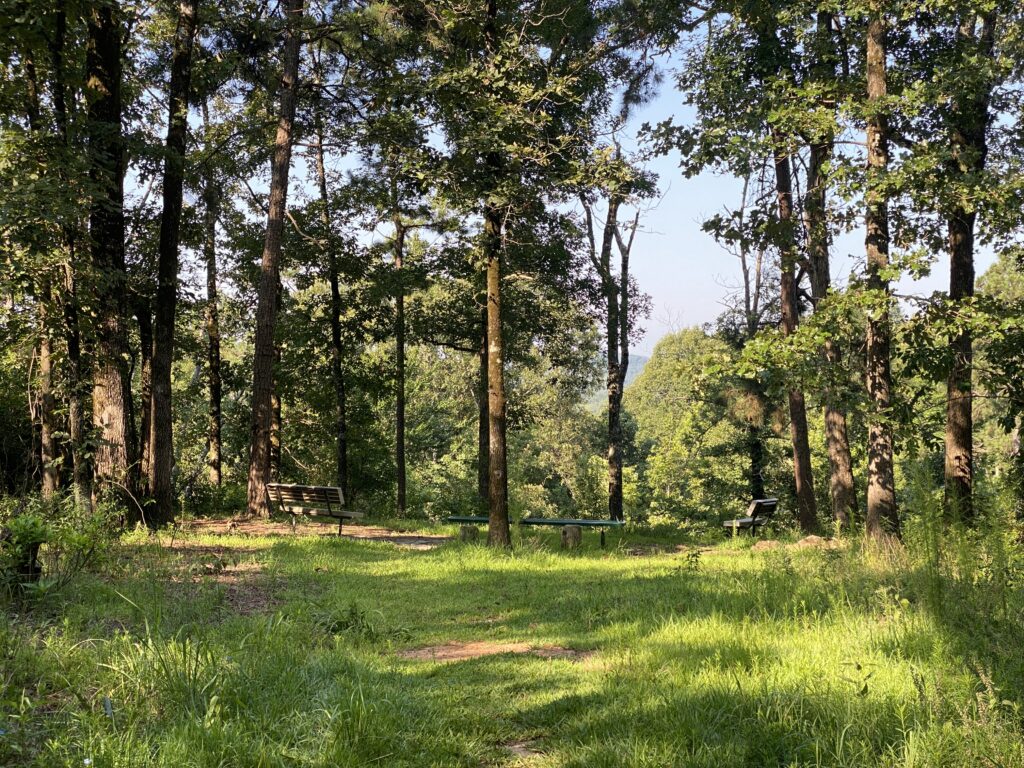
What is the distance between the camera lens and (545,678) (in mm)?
4480

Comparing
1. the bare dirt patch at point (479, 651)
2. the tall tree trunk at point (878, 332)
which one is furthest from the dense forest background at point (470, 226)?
the bare dirt patch at point (479, 651)

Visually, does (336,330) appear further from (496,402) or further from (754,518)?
(754,518)

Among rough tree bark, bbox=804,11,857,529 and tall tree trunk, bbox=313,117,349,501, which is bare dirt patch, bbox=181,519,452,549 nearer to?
tall tree trunk, bbox=313,117,349,501

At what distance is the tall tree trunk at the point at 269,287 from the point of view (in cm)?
1385

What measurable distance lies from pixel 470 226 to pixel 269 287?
5.68 metres

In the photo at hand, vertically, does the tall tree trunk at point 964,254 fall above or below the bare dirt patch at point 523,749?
above

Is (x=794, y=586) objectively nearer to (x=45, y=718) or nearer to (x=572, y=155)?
(x=45, y=718)

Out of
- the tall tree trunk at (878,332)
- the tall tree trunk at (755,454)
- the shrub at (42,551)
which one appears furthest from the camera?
the tall tree trunk at (755,454)

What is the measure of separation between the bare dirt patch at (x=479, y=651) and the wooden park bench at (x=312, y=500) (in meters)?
6.84

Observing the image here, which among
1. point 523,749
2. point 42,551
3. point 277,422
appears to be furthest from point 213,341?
point 523,749

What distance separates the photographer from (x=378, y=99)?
13.3 metres

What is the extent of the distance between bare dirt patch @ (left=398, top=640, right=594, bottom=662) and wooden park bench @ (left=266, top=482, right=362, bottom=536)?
6.84 m

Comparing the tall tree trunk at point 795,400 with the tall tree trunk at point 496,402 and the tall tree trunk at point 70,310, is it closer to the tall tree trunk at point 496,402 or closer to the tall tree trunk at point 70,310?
the tall tree trunk at point 496,402

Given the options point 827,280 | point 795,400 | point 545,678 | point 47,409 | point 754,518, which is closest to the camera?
point 545,678
